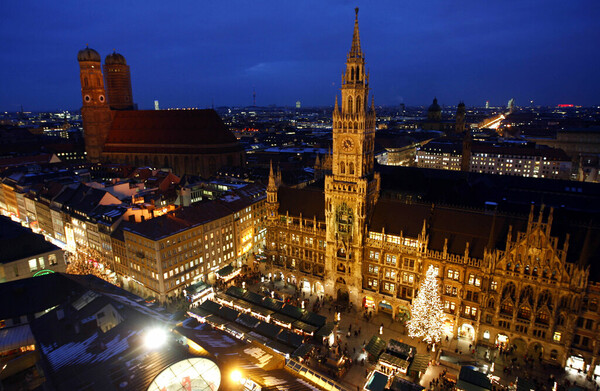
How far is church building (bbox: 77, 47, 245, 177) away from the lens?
14275 centimetres

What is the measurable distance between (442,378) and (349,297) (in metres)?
20.7

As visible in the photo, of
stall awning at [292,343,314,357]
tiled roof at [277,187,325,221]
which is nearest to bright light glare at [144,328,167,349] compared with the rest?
stall awning at [292,343,314,357]

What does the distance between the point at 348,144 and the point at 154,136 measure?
112 metres

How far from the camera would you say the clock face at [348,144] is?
6097cm

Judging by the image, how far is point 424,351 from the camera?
5103 centimetres

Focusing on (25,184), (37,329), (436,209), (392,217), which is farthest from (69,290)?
(25,184)

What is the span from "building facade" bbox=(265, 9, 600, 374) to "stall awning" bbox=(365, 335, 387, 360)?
9077 mm

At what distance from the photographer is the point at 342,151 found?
61.9 meters

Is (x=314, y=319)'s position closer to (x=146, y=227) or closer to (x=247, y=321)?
(x=247, y=321)

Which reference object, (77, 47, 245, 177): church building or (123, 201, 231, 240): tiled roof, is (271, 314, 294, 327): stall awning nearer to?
(123, 201, 231, 240): tiled roof

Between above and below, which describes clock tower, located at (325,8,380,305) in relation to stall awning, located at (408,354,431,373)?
above

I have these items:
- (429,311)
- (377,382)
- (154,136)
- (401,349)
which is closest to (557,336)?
(429,311)

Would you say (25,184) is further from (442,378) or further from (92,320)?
(442,378)

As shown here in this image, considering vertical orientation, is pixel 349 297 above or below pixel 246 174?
below
